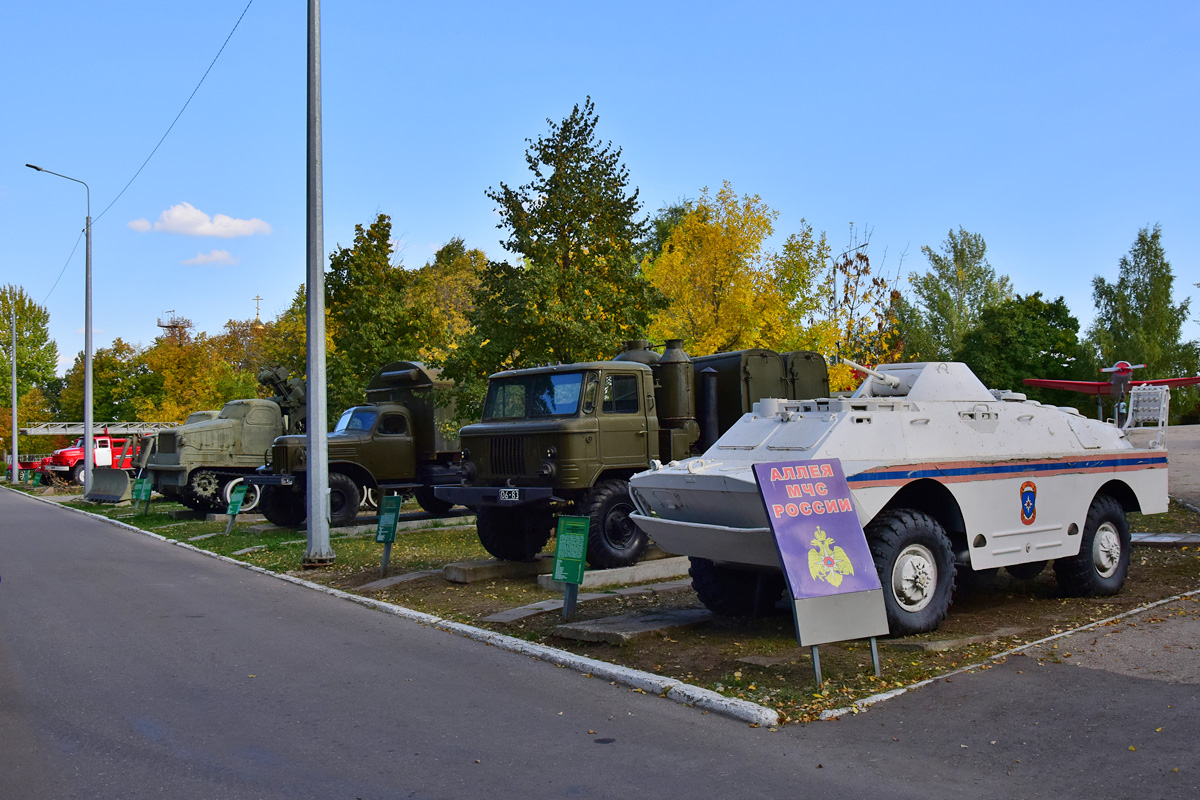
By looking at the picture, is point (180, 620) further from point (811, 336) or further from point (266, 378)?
point (811, 336)

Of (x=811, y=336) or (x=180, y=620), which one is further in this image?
(x=811, y=336)

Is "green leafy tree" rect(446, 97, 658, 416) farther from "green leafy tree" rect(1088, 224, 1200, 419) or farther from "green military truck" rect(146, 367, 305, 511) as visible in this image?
"green leafy tree" rect(1088, 224, 1200, 419)

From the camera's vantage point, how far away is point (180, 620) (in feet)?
33.1

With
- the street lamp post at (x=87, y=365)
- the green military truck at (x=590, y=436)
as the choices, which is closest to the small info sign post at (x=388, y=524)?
the green military truck at (x=590, y=436)

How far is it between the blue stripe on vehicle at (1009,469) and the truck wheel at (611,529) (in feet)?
15.3

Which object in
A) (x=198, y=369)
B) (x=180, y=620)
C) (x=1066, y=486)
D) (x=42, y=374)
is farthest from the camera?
(x=42, y=374)

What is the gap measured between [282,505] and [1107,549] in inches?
605

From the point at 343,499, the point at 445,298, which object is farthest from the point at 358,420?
the point at 445,298

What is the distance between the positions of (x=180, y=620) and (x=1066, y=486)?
27.4 feet

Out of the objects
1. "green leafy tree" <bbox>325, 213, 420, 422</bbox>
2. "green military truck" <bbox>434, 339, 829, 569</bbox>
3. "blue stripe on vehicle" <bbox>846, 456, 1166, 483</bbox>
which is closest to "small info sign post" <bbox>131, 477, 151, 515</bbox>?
"green leafy tree" <bbox>325, 213, 420, 422</bbox>

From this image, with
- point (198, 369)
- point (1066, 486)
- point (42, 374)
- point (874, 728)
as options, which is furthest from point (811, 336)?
point (42, 374)

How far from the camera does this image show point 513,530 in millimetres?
13523

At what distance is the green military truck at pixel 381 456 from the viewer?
1948 centimetres

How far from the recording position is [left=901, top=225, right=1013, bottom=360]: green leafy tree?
197ft
